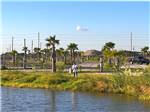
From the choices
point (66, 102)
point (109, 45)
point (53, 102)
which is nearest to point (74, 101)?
point (66, 102)

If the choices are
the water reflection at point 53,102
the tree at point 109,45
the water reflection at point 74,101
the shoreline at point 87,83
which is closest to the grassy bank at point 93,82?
the shoreline at point 87,83

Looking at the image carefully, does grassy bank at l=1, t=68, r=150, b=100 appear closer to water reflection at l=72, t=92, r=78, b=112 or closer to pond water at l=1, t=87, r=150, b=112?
pond water at l=1, t=87, r=150, b=112

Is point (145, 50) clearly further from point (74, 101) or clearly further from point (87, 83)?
point (74, 101)

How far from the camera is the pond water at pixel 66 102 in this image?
1041 inches

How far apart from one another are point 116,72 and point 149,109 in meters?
9.18

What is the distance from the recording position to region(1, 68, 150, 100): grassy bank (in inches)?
1300

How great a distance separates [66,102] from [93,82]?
8014 millimetres

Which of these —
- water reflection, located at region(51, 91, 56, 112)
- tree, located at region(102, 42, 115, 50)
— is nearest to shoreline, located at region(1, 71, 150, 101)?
water reflection, located at region(51, 91, 56, 112)

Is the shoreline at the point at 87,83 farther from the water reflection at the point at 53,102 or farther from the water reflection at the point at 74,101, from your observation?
the water reflection at the point at 53,102

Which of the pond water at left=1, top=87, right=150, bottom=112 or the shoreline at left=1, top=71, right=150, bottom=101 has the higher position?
the shoreline at left=1, top=71, right=150, bottom=101

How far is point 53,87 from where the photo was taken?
40375mm

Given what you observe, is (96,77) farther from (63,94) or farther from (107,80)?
(63,94)

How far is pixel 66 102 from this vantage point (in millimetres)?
30000

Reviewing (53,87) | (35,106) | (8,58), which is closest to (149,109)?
(35,106)
